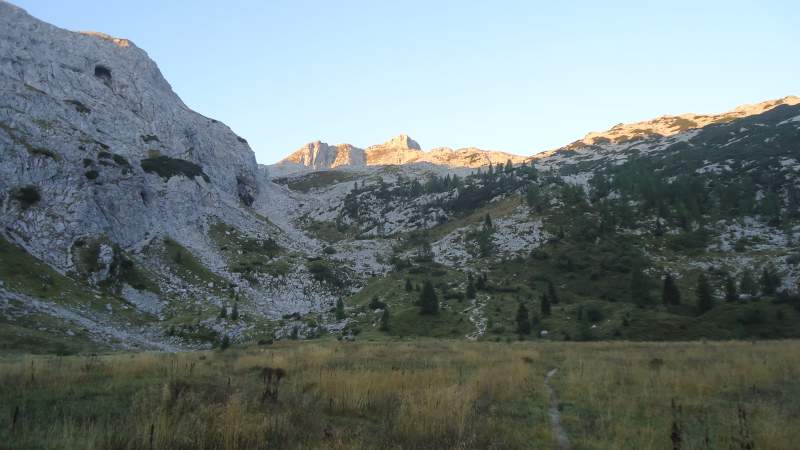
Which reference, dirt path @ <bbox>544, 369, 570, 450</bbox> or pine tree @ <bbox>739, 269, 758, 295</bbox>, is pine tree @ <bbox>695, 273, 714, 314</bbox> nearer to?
pine tree @ <bbox>739, 269, 758, 295</bbox>

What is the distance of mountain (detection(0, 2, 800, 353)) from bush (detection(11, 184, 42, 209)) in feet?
0.81

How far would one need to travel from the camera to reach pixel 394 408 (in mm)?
10516

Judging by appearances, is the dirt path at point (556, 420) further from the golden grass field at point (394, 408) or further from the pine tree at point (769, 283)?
the pine tree at point (769, 283)

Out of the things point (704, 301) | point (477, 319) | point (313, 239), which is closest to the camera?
point (704, 301)

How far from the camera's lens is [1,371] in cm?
1312

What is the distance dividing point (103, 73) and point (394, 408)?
14711 cm

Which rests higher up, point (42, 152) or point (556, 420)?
point (42, 152)

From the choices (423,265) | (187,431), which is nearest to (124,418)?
(187,431)

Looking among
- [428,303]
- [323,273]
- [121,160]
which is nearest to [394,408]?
[428,303]

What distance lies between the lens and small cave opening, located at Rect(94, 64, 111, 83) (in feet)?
403

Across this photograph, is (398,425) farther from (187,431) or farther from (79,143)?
(79,143)

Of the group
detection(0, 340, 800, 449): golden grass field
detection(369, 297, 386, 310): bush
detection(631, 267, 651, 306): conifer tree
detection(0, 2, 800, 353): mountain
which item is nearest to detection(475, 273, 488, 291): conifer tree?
detection(0, 2, 800, 353): mountain

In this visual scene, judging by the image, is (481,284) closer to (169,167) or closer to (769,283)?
(769,283)

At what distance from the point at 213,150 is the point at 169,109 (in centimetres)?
1715
